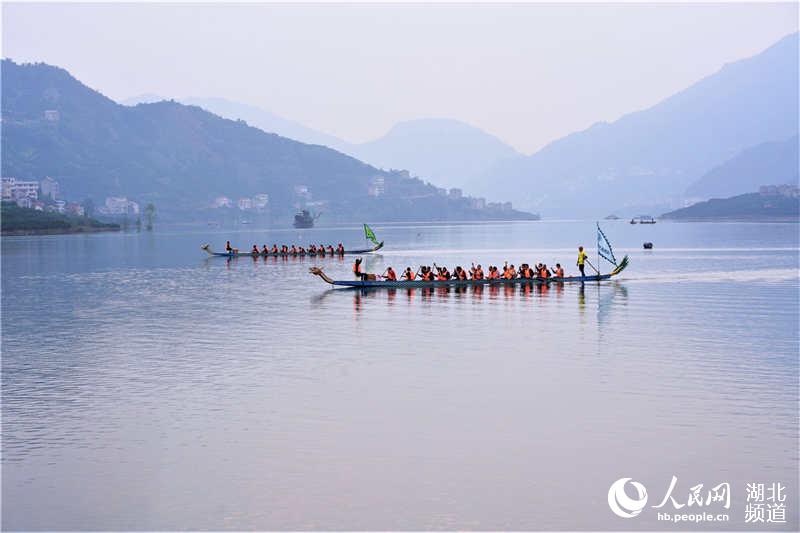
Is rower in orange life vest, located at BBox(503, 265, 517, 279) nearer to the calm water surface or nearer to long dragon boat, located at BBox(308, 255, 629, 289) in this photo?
long dragon boat, located at BBox(308, 255, 629, 289)

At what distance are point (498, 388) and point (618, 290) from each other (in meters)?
40.8

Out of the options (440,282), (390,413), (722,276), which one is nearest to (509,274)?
(440,282)

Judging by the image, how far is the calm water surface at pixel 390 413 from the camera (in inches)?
861

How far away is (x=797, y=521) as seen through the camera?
20.6 m

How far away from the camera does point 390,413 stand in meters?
30.1

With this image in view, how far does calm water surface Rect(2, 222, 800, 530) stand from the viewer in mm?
21859

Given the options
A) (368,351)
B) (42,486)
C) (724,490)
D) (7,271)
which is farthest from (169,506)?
(7,271)

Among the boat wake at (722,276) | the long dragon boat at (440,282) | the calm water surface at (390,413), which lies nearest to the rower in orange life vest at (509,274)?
the long dragon boat at (440,282)

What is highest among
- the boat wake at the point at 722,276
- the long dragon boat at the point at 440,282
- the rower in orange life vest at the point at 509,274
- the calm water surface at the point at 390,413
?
the rower in orange life vest at the point at 509,274

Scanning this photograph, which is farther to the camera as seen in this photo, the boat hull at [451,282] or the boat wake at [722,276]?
the boat wake at [722,276]

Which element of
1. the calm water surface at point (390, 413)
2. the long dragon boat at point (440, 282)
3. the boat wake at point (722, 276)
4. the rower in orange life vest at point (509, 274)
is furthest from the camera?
the boat wake at point (722, 276)

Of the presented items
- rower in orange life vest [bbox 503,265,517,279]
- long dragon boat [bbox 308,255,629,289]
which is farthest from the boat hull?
rower in orange life vest [bbox 503,265,517,279]

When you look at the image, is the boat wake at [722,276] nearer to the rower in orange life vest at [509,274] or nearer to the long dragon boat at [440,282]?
the long dragon boat at [440,282]

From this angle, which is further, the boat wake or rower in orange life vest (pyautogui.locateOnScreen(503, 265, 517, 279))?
Result: the boat wake
